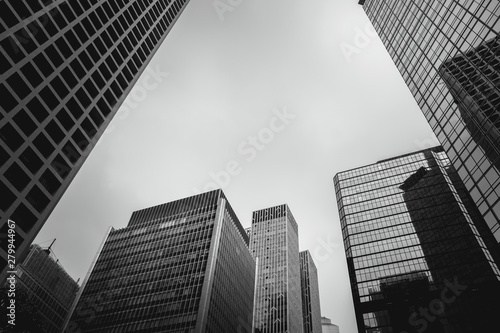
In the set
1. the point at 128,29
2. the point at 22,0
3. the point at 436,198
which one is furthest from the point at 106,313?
the point at 436,198

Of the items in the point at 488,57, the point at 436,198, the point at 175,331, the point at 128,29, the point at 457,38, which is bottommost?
the point at 175,331

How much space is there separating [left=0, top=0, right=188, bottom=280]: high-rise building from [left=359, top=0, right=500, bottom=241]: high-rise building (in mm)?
43753

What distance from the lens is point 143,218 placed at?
11369cm

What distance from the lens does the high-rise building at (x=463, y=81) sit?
3406cm

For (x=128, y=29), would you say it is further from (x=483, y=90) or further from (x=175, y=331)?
(x=175, y=331)

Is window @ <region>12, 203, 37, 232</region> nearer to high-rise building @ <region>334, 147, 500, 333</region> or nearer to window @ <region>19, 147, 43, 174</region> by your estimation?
window @ <region>19, 147, 43, 174</region>

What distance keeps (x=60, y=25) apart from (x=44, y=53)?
5642mm

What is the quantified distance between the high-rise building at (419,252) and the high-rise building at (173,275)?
3443cm

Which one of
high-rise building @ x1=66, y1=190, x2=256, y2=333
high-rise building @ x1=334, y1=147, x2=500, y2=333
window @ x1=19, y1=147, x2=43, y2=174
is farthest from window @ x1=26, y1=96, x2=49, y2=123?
high-rise building @ x1=334, y1=147, x2=500, y2=333

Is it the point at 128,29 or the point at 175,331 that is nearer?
the point at 128,29

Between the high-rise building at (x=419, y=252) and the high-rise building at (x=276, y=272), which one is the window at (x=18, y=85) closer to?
the high-rise building at (x=419, y=252)

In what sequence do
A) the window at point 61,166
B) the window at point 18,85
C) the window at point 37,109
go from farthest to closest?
the window at point 61,166, the window at point 37,109, the window at point 18,85

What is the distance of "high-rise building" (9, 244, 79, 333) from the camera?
382 ft

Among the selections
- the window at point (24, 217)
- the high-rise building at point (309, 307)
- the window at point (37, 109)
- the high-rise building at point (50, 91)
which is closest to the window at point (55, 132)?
the high-rise building at point (50, 91)
